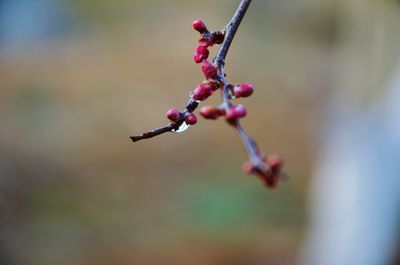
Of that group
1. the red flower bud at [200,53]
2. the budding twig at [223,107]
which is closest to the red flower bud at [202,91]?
the budding twig at [223,107]

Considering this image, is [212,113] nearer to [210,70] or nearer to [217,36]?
[210,70]

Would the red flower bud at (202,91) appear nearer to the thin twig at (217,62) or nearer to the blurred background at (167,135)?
the thin twig at (217,62)

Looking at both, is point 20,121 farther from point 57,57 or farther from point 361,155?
point 361,155

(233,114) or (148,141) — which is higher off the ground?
(233,114)

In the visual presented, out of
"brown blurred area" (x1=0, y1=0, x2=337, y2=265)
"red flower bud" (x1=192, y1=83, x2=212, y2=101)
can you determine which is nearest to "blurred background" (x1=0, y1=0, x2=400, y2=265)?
"brown blurred area" (x1=0, y1=0, x2=337, y2=265)

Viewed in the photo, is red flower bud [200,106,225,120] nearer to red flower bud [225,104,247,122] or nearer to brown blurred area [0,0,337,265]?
red flower bud [225,104,247,122]

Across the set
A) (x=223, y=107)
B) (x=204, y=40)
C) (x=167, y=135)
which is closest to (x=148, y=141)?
(x=167, y=135)
